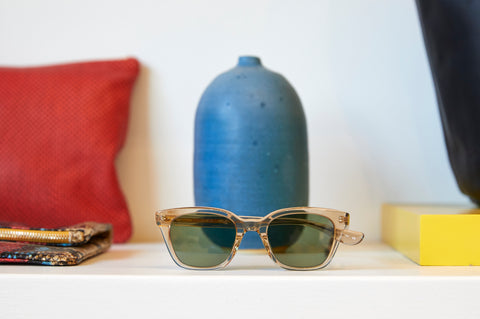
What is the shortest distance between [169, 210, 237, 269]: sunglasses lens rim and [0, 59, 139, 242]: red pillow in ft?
0.78

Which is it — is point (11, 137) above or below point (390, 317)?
above

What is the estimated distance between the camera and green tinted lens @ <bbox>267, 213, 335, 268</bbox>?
1.52 ft

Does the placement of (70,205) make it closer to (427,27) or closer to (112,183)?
(112,183)

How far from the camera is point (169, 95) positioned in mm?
750

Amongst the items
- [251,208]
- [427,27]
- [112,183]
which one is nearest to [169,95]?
[112,183]

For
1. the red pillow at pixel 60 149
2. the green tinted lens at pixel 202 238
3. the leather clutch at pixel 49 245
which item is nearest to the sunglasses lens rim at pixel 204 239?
the green tinted lens at pixel 202 238

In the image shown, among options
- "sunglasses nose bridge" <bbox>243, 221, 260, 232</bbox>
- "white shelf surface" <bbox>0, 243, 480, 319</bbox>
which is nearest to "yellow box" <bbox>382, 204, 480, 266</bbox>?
"white shelf surface" <bbox>0, 243, 480, 319</bbox>

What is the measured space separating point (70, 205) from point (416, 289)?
0.48m

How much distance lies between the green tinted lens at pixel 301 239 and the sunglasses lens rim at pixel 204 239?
0.14ft

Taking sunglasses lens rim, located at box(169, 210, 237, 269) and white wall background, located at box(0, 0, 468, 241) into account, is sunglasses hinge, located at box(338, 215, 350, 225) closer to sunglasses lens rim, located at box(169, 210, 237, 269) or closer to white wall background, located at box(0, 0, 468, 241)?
sunglasses lens rim, located at box(169, 210, 237, 269)

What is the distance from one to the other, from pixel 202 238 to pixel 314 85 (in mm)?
363

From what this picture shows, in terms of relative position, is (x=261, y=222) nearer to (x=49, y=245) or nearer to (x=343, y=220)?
(x=343, y=220)

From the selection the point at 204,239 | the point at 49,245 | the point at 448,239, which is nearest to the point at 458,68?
the point at 448,239

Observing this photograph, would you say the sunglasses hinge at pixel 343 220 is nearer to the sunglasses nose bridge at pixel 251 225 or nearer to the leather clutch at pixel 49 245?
the sunglasses nose bridge at pixel 251 225
